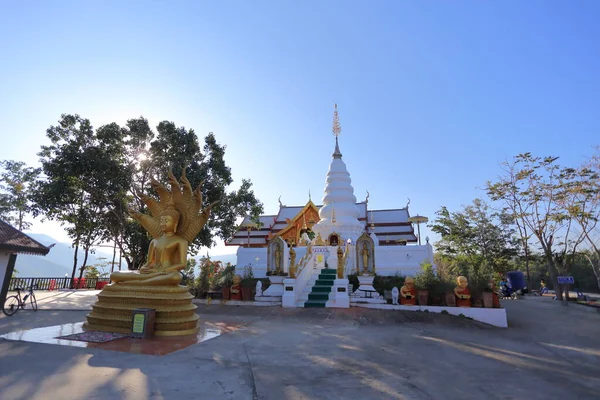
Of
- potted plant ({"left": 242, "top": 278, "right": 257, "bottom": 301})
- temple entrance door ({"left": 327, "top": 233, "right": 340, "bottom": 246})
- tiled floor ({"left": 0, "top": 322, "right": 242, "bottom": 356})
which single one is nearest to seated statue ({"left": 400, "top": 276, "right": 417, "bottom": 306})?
potted plant ({"left": 242, "top": 278, "right": 257, "bottom": 301})

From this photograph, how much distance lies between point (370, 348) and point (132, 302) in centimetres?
487

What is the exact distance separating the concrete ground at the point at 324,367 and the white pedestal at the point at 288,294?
160 inches

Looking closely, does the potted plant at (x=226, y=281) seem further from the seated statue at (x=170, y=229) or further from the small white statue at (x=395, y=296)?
the small white statue at (x=395, y=296)

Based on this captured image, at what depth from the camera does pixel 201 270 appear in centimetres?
1453

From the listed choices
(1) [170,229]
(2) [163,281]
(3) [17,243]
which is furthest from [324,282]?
(3) [17,243]

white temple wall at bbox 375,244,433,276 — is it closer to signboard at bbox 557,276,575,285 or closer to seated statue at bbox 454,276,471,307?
seated statue at bbox 454,276,471,307

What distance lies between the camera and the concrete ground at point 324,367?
3691mm

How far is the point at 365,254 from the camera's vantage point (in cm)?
1355

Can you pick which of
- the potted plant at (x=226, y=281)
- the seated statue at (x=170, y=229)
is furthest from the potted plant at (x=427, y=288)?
the seated statue at (x=170, y=229)

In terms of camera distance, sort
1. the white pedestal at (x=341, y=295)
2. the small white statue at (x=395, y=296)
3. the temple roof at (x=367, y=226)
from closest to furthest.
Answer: the small white statue at (x=395, y=296) → the white pedestal at (x=341, y=295) → the temple roof at (x=367, y=226)

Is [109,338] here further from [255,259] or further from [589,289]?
[589,289]

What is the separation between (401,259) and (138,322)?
11.7m

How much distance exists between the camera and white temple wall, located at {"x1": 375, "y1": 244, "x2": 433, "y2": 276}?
14.9m

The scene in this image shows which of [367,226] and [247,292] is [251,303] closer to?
[247,292]
